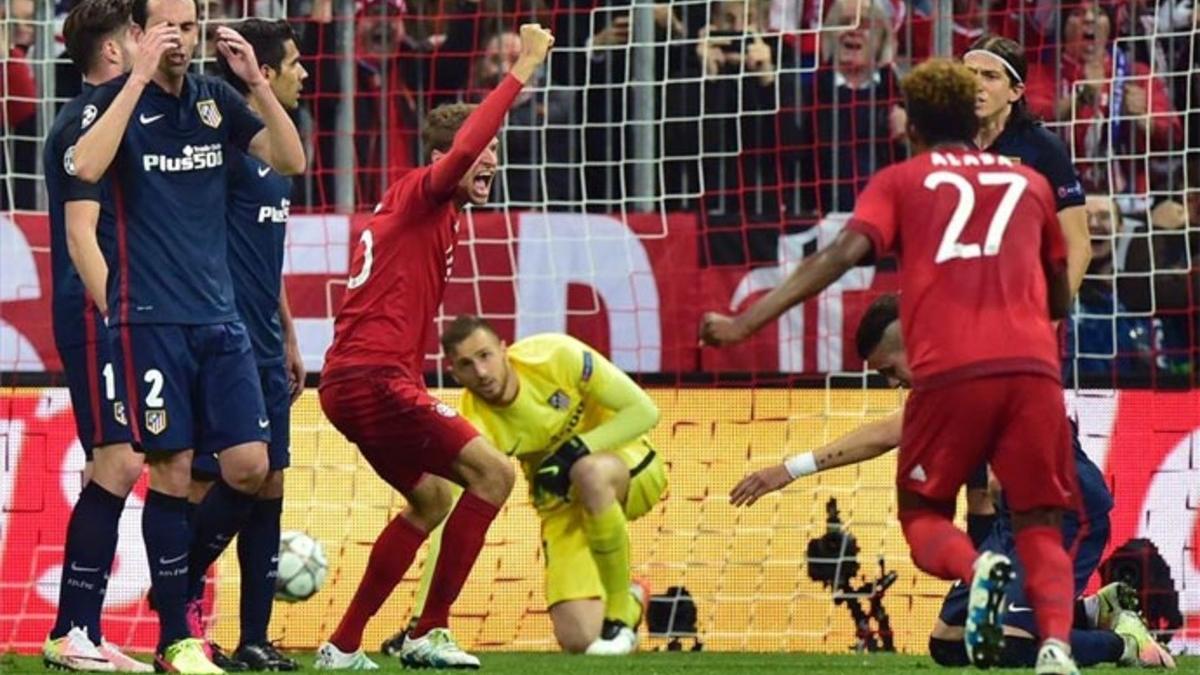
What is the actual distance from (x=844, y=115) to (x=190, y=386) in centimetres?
570

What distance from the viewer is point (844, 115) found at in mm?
13383

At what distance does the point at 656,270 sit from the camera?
1291 centimetres

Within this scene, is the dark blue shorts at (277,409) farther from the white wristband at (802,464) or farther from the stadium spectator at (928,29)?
the stadium spectator at (928,29)

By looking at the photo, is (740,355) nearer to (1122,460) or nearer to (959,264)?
(1122,460)

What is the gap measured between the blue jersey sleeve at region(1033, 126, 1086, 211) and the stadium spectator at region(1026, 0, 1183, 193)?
11.9 ft

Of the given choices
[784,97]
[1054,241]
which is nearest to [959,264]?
[1054,241]

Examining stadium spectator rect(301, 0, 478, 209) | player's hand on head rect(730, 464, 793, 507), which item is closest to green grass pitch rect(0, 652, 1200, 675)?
player's hand on head rect(730, 464, 793, 507)

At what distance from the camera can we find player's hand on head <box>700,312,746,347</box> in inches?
286

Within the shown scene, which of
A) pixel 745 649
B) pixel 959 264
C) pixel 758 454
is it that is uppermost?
pixel 959 264

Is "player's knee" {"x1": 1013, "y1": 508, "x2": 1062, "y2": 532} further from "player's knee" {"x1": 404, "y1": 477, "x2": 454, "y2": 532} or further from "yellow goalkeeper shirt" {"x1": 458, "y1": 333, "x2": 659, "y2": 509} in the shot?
"yellow goalkeeper shirt" {"x1": 458, "y1": 333, "x2": 659, "y2": 509}

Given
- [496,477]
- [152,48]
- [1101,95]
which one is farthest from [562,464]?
[1101,95]

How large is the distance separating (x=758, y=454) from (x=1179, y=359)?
2.23 metres

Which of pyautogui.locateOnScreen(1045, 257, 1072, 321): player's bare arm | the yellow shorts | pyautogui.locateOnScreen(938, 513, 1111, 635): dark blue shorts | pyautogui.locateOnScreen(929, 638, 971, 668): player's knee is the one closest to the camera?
pyautogui.locateOnScreen(1045, 257, 1072, 321): player's bare arm

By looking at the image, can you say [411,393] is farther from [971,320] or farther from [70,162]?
[971,320]
